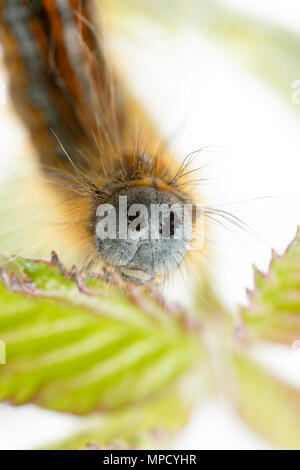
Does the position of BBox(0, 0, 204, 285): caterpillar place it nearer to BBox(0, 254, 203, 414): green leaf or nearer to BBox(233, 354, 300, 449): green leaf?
BBox(0, 254, 203, 414): green leaf

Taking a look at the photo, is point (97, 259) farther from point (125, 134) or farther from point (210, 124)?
point (210, 124)

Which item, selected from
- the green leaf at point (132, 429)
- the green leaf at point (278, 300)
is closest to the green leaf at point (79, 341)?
the green leaf at point (132, 429)

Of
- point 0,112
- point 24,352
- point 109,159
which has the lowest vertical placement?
point 24,352

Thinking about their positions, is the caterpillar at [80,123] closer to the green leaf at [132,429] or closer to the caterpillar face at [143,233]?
the caterpillar face at [143,233]

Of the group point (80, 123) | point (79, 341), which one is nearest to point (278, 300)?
→ point (79, 341)
